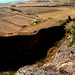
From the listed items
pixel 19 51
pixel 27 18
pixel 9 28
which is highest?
pixel 27 18

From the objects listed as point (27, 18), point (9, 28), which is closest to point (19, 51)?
point (9, 28)

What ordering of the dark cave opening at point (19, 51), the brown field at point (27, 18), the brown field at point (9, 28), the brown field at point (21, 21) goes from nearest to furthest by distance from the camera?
the dark cave opening at point (19, 51) → the brown field at point (27, 18) → the brown field at point (9, 28) → the brown field at point (21, 21)

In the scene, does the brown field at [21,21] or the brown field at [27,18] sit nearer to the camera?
the brown field at [27,18]

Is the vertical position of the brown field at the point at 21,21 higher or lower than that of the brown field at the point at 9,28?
higher

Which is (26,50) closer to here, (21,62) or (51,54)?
(21,62)

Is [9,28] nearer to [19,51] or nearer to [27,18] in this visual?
[19,51]

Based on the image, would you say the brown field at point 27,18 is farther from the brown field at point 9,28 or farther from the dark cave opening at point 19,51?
the dark cave opening at point 19,51

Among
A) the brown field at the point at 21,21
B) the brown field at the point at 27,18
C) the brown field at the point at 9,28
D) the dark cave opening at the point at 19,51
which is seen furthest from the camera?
the brown field at the point at 21,21

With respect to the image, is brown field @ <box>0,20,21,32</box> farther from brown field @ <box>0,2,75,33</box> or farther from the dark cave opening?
the dark cave opening

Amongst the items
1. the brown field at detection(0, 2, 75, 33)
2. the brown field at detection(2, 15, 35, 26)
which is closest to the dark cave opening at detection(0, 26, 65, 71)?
the brown field at detection(0, 2, 75, 33)

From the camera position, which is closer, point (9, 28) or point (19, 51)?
point (19, 51)

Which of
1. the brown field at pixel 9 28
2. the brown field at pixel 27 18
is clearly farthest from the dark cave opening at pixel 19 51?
the brown field at pixel 9 28

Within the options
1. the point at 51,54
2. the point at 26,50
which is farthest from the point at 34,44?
the point at 51,54
